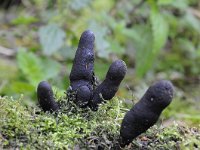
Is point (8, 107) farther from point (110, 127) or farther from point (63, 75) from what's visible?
point (63, 75)

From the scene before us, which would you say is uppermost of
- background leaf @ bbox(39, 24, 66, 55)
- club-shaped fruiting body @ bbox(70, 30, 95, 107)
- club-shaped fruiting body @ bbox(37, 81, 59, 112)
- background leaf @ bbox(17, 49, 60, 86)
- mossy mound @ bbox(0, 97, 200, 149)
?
background leaf @ bbox(39, 24, 66, 55)

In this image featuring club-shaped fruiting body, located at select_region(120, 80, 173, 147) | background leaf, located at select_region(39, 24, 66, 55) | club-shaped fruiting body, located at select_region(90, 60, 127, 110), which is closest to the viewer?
club-shaped fruiting body, located at select_region(120, 80, 173, 147)

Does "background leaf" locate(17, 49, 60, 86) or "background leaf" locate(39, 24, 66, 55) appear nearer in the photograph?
"background leaf" locate(17, 49, 60, 86)

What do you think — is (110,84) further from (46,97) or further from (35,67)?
(35,67)

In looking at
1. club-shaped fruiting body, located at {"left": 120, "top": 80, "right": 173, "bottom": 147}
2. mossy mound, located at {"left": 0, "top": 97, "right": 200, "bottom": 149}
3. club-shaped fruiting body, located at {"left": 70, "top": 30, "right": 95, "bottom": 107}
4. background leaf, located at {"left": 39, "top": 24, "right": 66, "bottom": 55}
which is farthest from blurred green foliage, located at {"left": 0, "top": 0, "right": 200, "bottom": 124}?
club-shaped fruiting body, located at {"left": 120, "top": 80, "right": 173, "bottom": 147}

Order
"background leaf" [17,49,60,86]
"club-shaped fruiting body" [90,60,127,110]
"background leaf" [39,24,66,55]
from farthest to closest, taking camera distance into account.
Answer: "background leaf" [39,24,66,55] < "background leaf" [17,49,60,86] < "club-shaped fruiting body" [90,60,127,110]

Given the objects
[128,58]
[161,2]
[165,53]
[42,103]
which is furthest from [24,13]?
[42,103]

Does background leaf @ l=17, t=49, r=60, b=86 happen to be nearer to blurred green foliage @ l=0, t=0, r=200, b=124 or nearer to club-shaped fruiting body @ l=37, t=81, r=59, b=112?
blurred green foliage @ l=0, t=0, r=200, b=124
